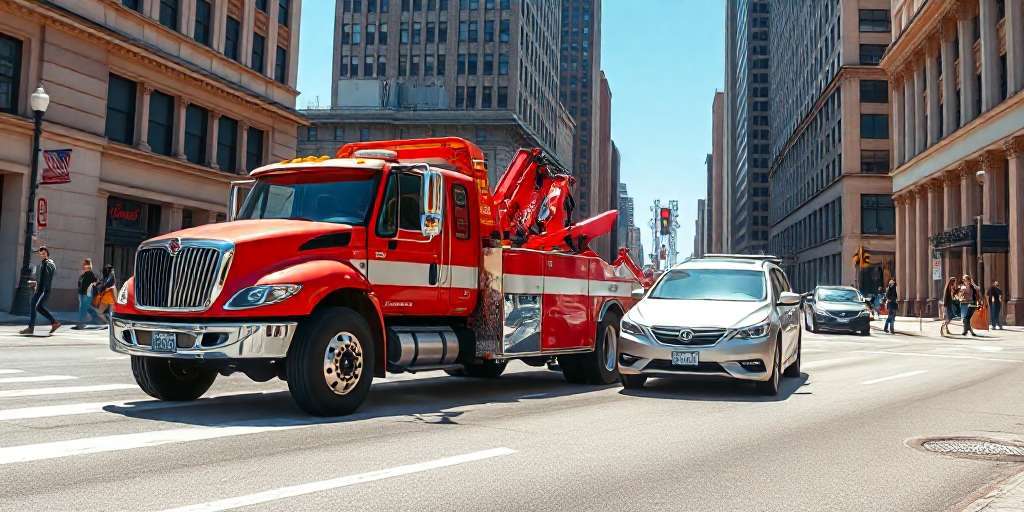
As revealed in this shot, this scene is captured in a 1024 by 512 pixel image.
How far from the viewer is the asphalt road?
17.0 ft

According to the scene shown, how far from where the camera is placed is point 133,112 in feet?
108

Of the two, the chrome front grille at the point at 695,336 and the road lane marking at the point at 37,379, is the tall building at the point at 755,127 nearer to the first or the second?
the chrome front grille at the point at 695,336

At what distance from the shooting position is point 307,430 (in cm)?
739

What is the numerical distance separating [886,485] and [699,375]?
15.3 ft

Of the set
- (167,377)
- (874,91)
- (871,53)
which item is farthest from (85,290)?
(871,53)

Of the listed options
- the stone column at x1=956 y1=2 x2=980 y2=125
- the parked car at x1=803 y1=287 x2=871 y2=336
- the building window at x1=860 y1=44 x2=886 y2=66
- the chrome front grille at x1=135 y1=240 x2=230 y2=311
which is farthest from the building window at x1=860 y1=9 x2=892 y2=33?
the chrome front grille at x1=135 y1=240 x2=230 y2=311

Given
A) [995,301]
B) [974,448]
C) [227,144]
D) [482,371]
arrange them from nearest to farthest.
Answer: [974,448] < [482,371] < [995,301] < [227,144]

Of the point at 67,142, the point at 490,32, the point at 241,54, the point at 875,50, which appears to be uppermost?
the point at 490,32

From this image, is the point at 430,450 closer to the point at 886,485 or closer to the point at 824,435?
the point at 886,485

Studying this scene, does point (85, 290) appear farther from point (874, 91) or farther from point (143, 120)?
point (874, 91)

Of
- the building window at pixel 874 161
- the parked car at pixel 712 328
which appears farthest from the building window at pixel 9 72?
the building window at pixel 874 161

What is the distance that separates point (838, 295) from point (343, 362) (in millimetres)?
28203

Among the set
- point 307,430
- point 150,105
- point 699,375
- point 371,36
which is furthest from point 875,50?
point 307,430

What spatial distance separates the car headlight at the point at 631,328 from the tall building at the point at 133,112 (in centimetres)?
2372
